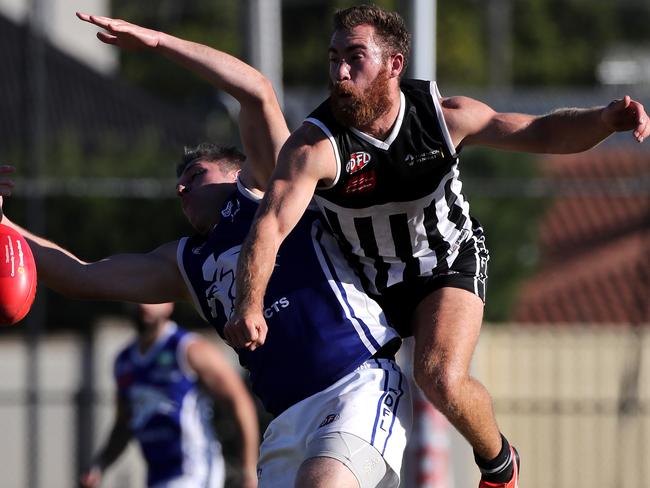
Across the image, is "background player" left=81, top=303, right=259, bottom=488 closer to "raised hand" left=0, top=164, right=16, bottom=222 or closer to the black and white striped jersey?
"raised hand" left=0, top=164, right=16, bottom=222

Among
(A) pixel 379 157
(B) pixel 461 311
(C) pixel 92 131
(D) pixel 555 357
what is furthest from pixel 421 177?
(C) pixel 92 131

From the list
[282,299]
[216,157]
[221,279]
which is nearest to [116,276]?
[221,279]

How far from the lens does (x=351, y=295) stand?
486 cm

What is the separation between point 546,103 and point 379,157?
33.1 feet

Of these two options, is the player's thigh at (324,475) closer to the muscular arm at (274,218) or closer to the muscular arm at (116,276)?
the muscular arm at (274,218)

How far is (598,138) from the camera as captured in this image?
4.80 meters

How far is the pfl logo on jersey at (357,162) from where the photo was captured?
4.63 metres

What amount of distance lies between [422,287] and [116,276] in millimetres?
1198

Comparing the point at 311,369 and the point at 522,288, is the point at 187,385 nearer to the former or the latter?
the point at 311,369

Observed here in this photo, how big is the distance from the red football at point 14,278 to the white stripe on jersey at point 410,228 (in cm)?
110

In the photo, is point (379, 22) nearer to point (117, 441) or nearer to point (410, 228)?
point (410, 228)

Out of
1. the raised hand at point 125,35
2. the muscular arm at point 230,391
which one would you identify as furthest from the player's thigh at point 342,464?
the muscular arm at point 230,391

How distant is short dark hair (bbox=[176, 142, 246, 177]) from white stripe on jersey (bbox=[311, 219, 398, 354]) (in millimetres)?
546

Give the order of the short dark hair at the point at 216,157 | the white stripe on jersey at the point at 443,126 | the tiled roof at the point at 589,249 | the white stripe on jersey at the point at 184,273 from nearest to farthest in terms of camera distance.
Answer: the white stripe on jersey at the point at 443,126
the white stripe on jersey at the point at 184,273
the short dark hair at the point at 216,157
the tiled roof at the point at 589,249
